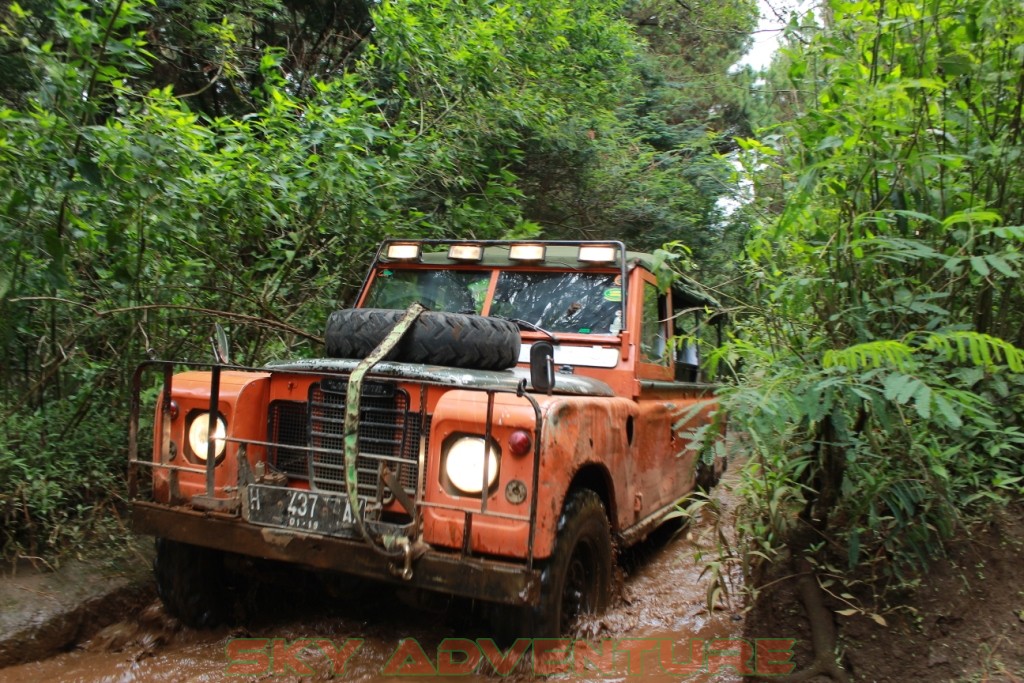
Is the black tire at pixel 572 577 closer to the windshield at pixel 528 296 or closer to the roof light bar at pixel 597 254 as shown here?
the windshield at pixel 528 296

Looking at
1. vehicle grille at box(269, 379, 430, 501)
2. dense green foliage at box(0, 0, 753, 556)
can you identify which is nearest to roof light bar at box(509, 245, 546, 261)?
dense green foliage at box(0, 0, 753, 556)

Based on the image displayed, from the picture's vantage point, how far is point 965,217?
2.60 meters

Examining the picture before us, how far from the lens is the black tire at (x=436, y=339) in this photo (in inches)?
141

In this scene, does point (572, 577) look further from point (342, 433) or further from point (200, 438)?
point (200, 438)

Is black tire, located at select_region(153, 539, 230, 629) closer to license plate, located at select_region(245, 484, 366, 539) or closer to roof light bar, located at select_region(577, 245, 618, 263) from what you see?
license plate, located at select_region(245, 484, 366, 539)

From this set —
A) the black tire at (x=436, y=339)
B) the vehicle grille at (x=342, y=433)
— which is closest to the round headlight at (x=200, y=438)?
the vehicle grille at (x=342, y=433)

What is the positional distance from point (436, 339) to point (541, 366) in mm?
603

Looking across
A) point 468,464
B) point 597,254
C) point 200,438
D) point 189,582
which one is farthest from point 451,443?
point 597,254

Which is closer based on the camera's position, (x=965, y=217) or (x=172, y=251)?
(x=965, y=217)

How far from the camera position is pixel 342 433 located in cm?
336

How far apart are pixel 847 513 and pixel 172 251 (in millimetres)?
4426

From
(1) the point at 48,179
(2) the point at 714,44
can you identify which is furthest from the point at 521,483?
(2) the point at 714,44

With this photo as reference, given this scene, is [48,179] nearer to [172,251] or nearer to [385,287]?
[172,251]

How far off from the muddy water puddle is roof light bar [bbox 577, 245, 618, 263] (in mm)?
1660
